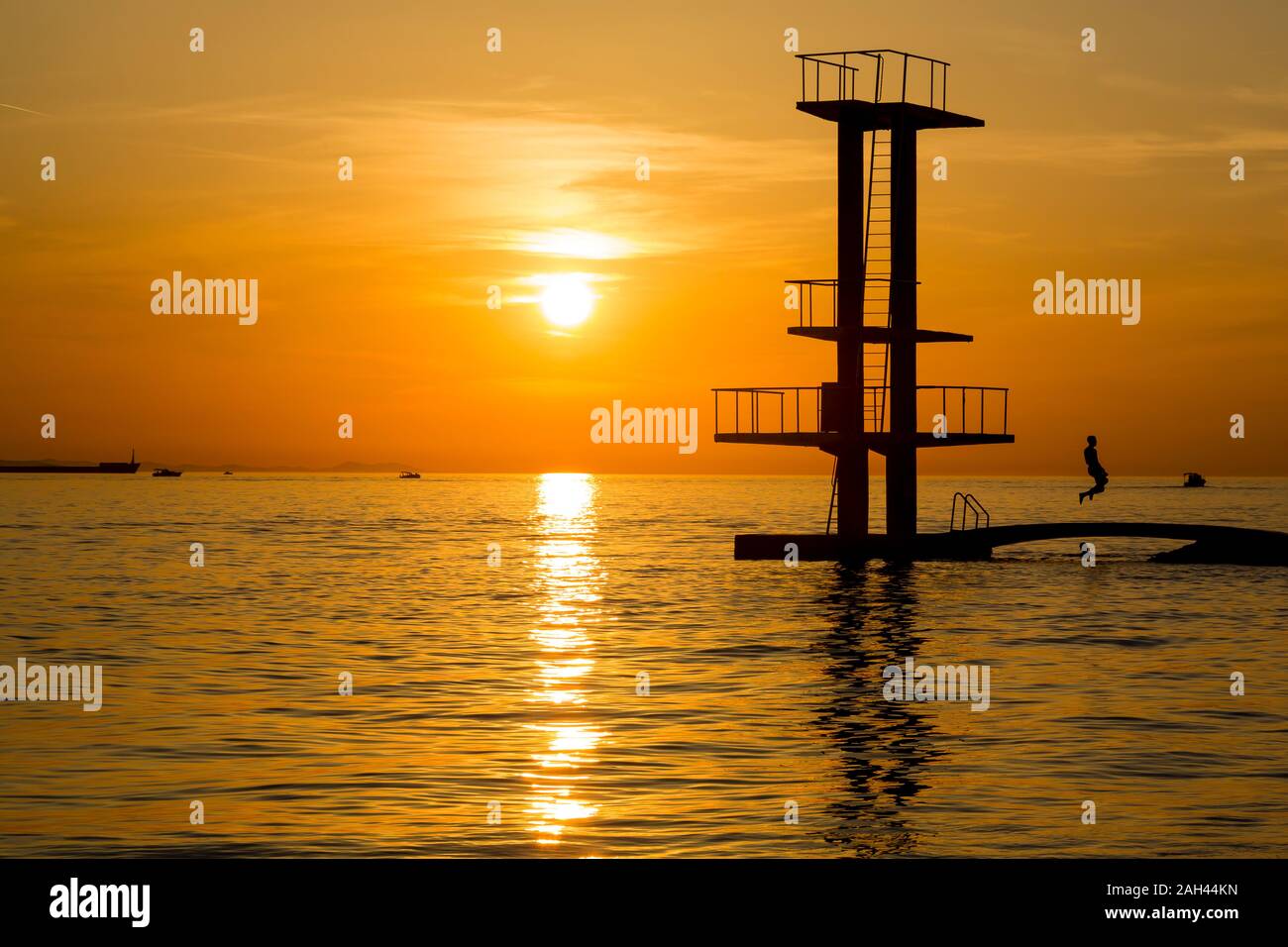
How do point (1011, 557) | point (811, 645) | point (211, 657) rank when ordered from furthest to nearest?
point (1011, 557)
point (811, 645)
point (211, 657)

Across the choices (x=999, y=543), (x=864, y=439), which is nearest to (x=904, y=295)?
(x=864, y=439)

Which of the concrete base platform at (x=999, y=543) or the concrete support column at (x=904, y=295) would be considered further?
the concrete base platform at (x=999, y=543)

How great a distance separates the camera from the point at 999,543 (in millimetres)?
57062

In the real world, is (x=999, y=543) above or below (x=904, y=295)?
below

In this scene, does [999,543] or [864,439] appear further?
[999,543]

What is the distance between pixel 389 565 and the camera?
→ 6919 cm

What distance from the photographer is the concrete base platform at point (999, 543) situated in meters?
52.8

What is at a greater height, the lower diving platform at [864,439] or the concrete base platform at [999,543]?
the lower diving platform at [864,439]

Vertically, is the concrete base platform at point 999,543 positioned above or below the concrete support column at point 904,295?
below

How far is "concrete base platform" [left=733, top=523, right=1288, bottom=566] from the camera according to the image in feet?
173

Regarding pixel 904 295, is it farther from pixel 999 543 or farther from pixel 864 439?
pixel 999 543
